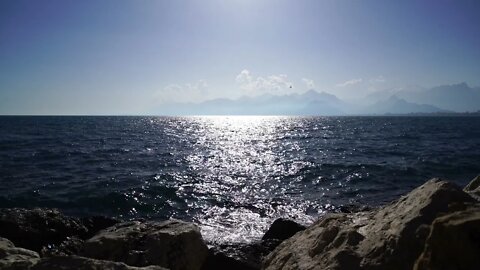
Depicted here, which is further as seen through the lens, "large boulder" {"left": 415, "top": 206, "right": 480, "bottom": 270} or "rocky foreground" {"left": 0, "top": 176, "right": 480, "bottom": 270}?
"rocky foreground" {"left": 0, "top": 176, "right": 480, "bottom": 270}

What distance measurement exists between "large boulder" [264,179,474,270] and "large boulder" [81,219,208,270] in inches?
108

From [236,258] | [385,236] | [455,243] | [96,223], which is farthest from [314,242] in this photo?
[96,223]

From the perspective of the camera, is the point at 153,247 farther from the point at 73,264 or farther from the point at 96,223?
the point at 96,223

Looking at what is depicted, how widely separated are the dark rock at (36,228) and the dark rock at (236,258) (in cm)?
507

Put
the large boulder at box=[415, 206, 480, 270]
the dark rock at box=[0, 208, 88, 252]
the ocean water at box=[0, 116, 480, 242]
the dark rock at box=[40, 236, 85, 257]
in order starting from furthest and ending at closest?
the ocean water at box=[0, 116, 480, 242] → the dark rock at box=[0, 208, 88, 252] → the dark rock at box=[40, 236, 85, 257] → the large boulder at box=[415, 206, 480, 270]

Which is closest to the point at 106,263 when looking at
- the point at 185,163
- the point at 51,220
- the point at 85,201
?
the point at 51,220

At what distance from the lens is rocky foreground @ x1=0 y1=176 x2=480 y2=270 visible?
346 centimetres

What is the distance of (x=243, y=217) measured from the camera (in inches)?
651

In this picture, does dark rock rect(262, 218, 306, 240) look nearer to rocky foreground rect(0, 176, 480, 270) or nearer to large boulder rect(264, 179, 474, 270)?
rocky foreground rect(0, 176, 480, 270)

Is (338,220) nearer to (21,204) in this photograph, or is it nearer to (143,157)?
(21,204)

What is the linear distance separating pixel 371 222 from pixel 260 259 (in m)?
4.94

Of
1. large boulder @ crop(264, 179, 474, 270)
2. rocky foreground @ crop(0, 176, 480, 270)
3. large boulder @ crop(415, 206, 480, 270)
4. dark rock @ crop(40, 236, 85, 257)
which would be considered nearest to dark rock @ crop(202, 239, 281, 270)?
rocky foreground @ crop(0, 176, 480, 270)

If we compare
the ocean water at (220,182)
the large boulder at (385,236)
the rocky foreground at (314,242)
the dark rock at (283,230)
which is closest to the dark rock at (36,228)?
the rocky foreground at (314,242)

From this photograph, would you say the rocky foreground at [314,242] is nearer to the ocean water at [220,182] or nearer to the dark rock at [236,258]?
the dark rock at [236,258]
